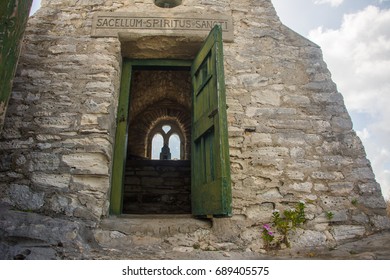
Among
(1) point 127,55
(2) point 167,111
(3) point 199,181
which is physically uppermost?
(2) point 167,111

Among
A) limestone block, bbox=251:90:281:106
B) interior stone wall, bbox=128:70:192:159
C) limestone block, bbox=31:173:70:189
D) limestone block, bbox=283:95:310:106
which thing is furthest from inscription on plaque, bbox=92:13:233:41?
interior stone wall, bbox=128:70:192:159

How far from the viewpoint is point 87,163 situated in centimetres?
268

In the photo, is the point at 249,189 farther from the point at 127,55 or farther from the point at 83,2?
the point at 83,2

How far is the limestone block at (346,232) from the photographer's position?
2539 millimetres

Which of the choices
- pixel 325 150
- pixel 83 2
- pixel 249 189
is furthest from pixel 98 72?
pixel 325 150

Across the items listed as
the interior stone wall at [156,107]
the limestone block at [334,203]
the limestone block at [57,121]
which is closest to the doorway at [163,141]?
the interior stone wall at [156,107]

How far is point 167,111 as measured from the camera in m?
7.90

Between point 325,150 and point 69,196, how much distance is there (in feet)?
8.64

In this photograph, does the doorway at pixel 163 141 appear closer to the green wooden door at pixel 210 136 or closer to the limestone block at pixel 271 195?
the green wooden door at pixel 210 136

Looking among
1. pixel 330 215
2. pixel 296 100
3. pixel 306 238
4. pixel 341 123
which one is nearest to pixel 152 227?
pixel 306 238

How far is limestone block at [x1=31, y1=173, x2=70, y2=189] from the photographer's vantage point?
259 cm

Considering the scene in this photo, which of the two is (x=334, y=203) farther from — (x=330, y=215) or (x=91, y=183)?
(x=91, y=183)

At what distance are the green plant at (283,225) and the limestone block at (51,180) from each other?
6.39 feet

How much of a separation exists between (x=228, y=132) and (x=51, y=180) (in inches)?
72.3
